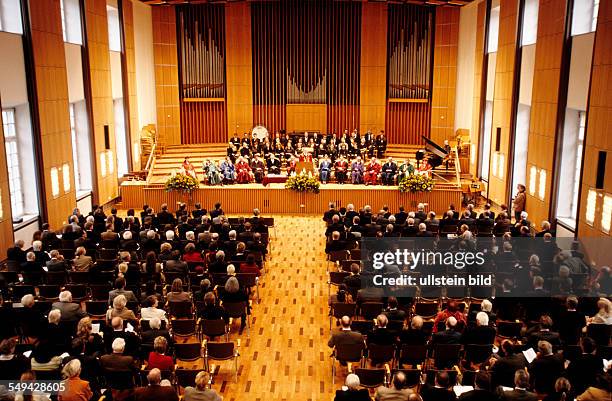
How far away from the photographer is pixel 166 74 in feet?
83.6

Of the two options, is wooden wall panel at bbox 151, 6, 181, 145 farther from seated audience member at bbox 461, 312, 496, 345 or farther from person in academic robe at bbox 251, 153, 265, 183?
seated audience member at bbox 461, 312, 496, 345

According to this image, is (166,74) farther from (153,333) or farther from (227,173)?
(153,333)

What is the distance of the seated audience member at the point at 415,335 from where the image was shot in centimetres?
827

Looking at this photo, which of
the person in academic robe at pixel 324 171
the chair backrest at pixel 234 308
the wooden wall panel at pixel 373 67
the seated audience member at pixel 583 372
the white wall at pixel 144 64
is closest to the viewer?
the seated audience member at pixel 583 372

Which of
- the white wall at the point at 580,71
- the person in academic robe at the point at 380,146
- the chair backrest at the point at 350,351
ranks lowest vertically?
the chair backrest at the point at 350,351

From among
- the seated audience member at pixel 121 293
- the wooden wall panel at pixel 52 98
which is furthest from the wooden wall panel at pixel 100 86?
the seated audience member at pixel 121 293

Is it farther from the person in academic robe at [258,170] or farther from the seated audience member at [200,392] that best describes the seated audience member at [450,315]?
the person in academic robe at [258,170]

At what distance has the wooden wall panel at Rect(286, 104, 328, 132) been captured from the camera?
88.4ft

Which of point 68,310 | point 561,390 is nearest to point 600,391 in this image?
point 561,390

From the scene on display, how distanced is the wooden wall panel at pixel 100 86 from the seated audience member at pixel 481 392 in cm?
1525

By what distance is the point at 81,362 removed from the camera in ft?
23.5

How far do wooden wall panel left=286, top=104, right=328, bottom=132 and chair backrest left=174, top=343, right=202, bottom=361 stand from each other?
1966cm

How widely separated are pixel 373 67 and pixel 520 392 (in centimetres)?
2150

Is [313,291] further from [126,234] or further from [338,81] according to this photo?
[338,81]
